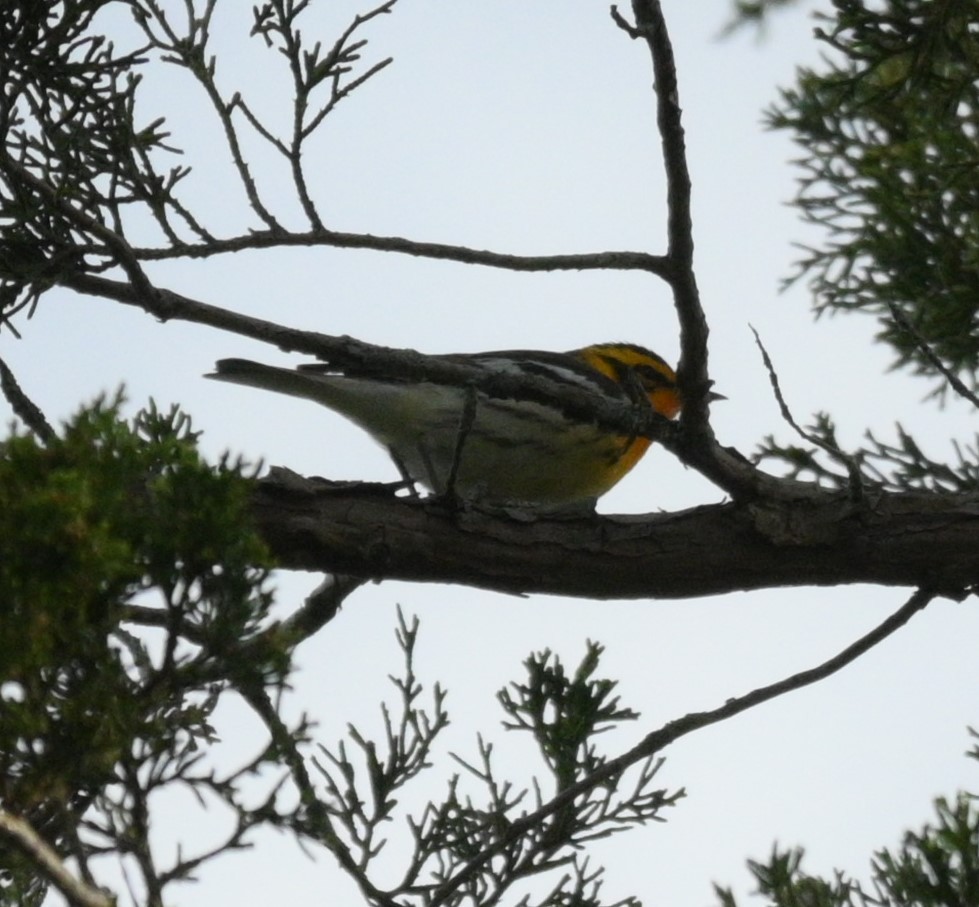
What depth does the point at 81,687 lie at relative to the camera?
2.09 metres

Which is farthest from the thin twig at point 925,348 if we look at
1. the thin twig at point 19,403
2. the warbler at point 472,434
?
the thin twig at point 19,403

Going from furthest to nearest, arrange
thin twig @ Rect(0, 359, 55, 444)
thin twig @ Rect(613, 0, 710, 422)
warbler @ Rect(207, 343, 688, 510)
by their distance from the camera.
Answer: warbler @ Rect(207, 343, 688, 510)
thin twig @ Rect(0, 359, 55, 444)
thin twig @ Rect(613, 0, 710, 422)

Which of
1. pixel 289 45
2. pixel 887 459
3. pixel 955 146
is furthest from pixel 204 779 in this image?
pixel 955 146

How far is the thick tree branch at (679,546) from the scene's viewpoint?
328 cm

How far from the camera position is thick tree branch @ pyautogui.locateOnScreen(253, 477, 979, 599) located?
10.8 feet

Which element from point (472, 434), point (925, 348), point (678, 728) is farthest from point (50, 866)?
point (472, 434)

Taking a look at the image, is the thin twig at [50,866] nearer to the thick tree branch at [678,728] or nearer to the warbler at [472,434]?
the thick tree branch at [678,728]

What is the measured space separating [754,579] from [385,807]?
3.35ft

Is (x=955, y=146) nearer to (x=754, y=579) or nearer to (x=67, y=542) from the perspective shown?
(x=754, y=579)

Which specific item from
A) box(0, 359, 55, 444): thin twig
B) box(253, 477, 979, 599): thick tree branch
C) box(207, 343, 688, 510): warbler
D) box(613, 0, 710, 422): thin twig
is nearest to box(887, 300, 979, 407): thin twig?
box(253, 477, 979, 599): thick tree branch

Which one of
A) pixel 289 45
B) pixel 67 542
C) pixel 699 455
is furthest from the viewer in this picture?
pixel 289 45

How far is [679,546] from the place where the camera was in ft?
11.2

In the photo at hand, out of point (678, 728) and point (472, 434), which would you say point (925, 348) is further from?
point (472, 434)

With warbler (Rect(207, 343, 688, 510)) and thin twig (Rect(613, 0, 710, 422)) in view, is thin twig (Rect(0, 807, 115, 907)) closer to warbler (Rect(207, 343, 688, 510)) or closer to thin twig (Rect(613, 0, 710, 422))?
thin twig (Rect(613, 0, 710, 422))
